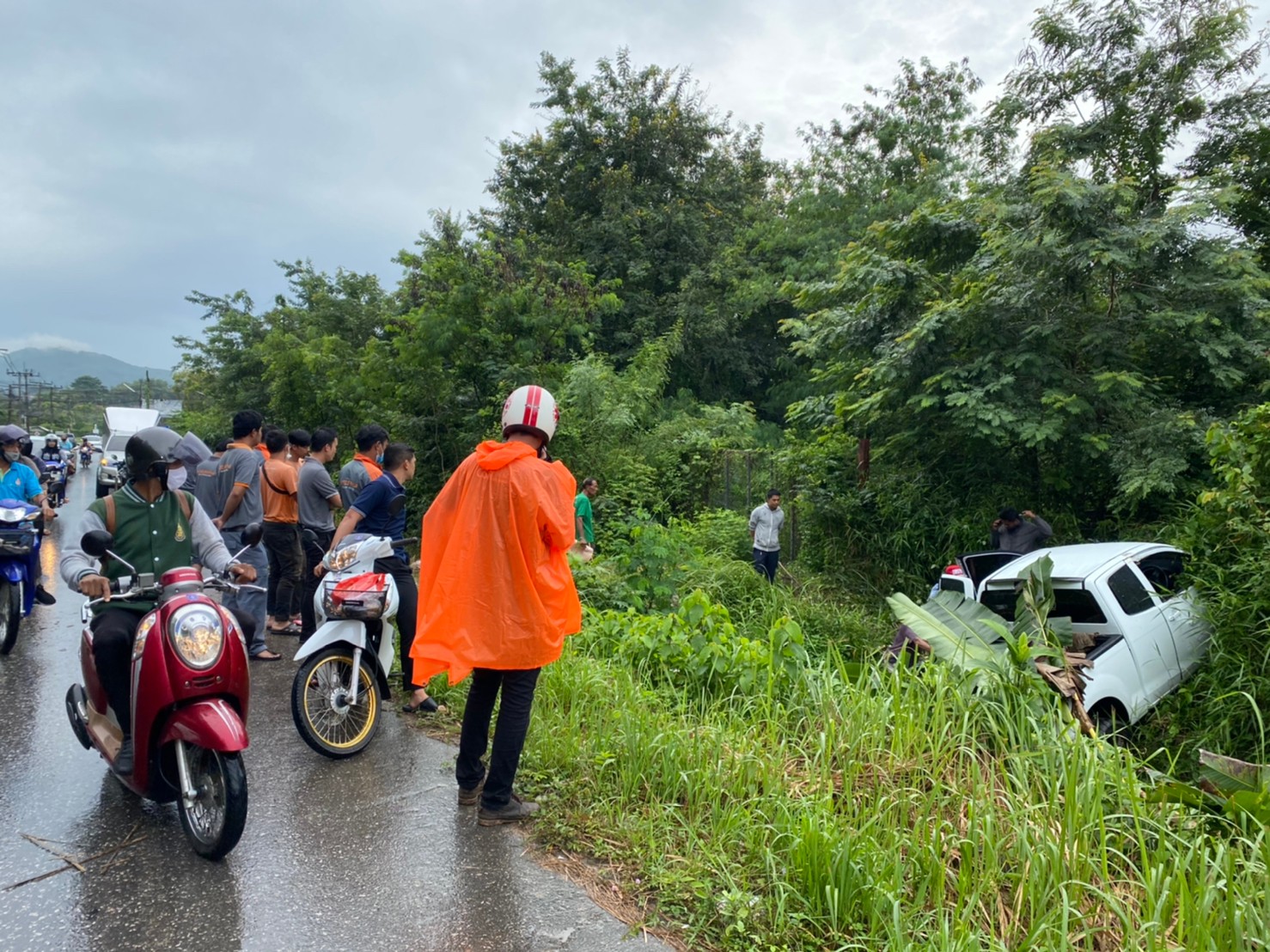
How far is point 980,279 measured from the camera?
10.4 metres

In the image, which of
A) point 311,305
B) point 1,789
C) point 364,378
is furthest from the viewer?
point 311,305

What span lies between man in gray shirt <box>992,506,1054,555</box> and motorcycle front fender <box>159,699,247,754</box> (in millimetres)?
8167

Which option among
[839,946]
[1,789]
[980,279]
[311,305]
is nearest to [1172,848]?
[839,946]

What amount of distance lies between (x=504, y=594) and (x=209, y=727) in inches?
48.4

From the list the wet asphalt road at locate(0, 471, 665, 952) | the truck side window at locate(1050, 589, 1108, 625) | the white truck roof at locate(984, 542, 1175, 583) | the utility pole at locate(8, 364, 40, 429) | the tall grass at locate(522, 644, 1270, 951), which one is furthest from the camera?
the utility pole at locate(8, 364, 40, 429)

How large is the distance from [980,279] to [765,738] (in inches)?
327

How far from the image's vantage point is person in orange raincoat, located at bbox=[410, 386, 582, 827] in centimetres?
357

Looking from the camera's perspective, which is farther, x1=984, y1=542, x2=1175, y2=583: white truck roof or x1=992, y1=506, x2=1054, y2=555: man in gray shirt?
x1=992, y1=506, x2=1054, y2=555: man in gray shirt

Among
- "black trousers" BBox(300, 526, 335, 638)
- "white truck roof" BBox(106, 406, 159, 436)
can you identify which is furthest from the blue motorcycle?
"white truck roof" BBox(106, 406, 159, 436)

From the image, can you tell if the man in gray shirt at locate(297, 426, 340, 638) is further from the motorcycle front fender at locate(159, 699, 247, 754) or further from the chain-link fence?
the chain-link fence

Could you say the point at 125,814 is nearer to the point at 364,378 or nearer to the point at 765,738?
the point at 765,738

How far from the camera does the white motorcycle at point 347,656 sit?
4516 mm

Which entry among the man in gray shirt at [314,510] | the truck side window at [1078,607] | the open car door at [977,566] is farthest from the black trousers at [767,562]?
the man in gray shirt at [314,510]

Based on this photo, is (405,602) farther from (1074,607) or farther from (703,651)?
(1074,607)
